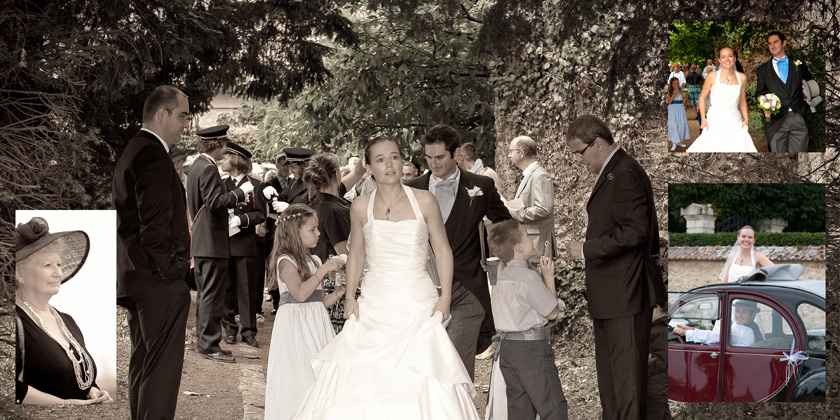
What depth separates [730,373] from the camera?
6.11 meters

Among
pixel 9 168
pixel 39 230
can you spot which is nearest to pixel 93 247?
pixel 39 230

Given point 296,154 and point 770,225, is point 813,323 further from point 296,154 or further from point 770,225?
point 296,154

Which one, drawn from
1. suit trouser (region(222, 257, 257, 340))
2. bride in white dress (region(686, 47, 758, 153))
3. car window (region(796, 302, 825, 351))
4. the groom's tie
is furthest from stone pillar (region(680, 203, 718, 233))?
suit trouser (region(222, 257, 257, 340))

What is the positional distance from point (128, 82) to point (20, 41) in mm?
1196

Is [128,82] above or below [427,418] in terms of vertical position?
above

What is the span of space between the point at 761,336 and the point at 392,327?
7.87 feet

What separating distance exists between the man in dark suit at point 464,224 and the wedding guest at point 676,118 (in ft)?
4.26

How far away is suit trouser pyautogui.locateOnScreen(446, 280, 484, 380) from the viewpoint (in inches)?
254

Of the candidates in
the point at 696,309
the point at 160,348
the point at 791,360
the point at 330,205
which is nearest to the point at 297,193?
the point at 330,205

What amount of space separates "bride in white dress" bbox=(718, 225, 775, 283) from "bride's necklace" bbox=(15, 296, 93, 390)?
4441 mm

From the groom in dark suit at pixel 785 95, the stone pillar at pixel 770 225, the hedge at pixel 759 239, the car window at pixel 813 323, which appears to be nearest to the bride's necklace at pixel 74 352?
the hedge at pixel 759 239

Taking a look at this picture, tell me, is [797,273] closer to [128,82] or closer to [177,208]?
[177,208]

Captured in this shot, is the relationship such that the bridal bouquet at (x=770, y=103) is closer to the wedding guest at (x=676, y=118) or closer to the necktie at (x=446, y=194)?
the wedding guest at (x=676, y=118)

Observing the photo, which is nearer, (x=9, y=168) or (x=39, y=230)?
(x=39, y=230)
